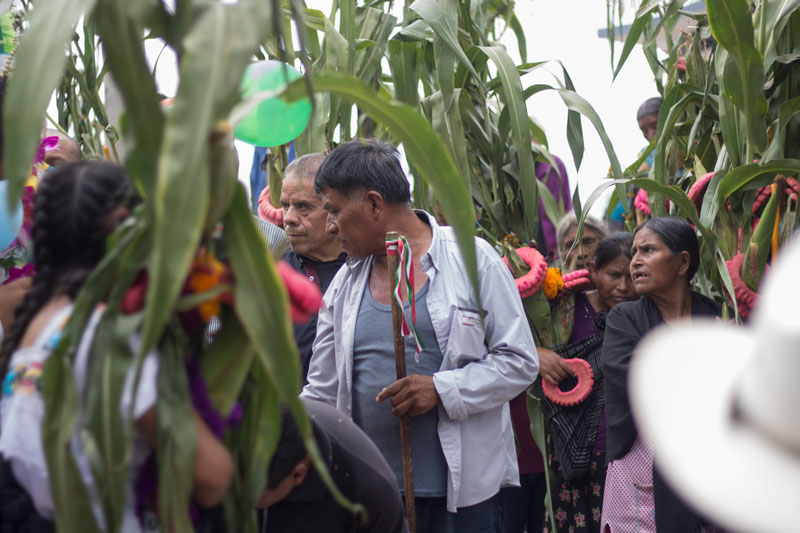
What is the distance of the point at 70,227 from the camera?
122cm

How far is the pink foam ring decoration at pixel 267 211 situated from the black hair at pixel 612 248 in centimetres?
113

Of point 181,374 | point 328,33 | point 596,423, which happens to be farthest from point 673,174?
point 181,374

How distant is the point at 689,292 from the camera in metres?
2.81

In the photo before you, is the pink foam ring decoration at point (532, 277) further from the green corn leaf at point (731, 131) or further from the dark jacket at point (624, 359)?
the green corn leaf at point (731, 131)

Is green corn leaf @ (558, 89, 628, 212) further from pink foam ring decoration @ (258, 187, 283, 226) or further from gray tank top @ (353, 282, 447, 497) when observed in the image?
pink foam ring decoration @ (258, 187, 283, 226)

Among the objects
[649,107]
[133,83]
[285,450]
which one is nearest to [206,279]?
[133,83]

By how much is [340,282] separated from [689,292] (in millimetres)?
1071

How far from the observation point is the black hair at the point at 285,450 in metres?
1.44

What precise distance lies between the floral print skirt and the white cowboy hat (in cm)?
226

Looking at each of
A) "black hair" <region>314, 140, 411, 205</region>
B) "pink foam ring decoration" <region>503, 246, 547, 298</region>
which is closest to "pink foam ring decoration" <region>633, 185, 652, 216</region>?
"pink foam ring decoration" <region>503, 246, 547, 298</region>

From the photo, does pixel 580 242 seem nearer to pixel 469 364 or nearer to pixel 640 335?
pixel 640 335

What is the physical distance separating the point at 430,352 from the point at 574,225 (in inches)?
53.5

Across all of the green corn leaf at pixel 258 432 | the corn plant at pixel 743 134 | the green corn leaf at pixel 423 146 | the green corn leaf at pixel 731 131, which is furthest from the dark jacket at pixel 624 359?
the green corn leaf at pixel 258 432

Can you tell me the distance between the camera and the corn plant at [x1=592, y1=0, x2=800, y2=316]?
2521mm
